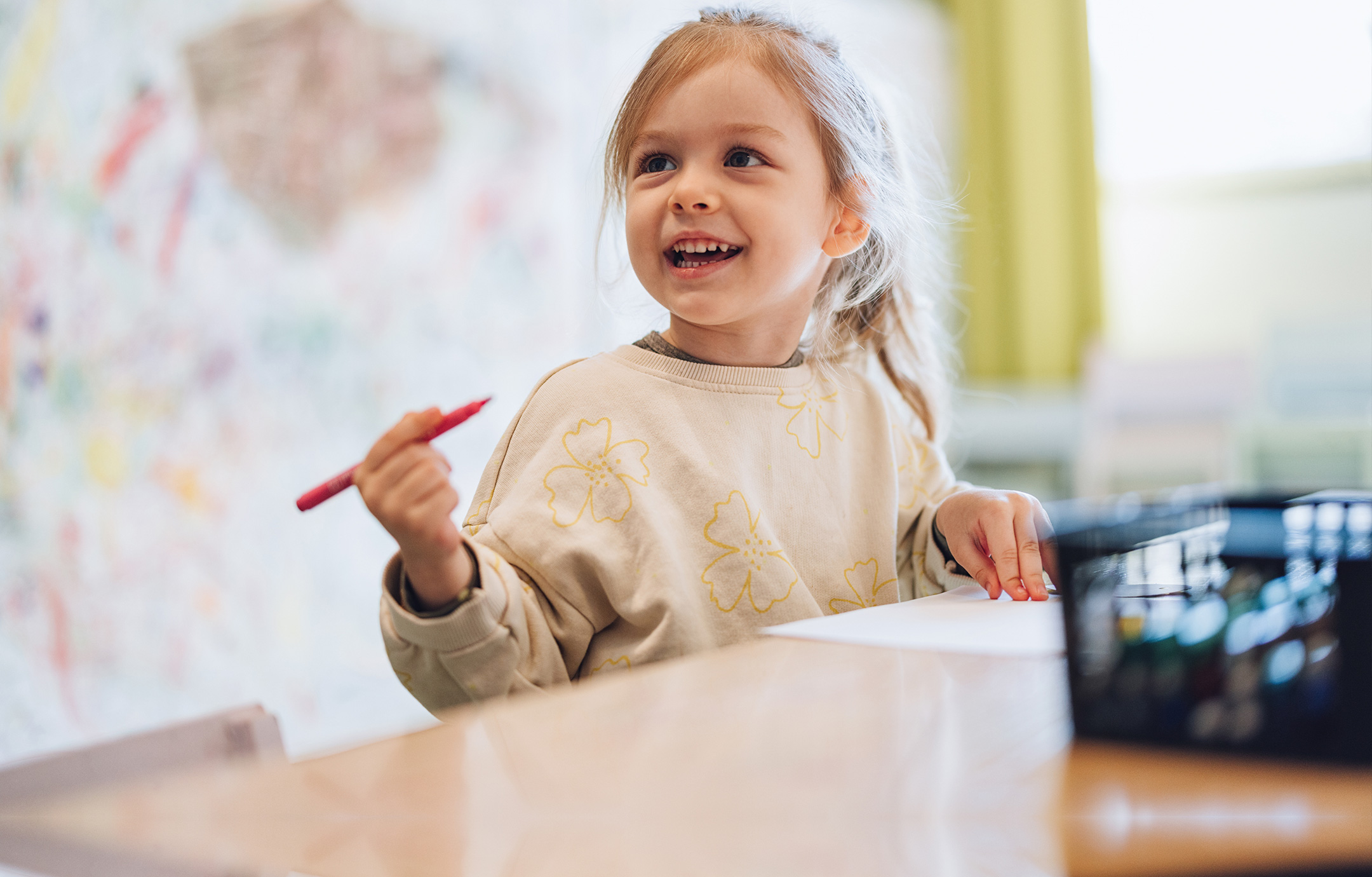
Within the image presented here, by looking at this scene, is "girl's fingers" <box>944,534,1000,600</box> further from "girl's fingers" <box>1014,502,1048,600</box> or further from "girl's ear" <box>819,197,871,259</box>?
"girl's ear" <box>819,197,871,259</box>

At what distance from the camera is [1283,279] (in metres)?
3.92

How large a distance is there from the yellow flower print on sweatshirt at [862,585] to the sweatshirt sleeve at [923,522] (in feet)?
0.16

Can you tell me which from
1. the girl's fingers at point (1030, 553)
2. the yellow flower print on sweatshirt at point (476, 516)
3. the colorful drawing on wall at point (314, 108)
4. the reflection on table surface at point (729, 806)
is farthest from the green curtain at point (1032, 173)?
the reflection on table surface at point (729, 806)

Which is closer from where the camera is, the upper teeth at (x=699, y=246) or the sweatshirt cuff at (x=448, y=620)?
the sweatshirt cuff at (x=448, y=620)

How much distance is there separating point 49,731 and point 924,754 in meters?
1.80

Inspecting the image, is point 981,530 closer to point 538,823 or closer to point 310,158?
point 538,823

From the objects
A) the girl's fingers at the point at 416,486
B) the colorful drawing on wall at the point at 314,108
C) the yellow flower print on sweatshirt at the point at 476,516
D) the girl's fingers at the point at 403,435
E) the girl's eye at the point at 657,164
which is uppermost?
the colorful drawing on wall at the point at 314,108

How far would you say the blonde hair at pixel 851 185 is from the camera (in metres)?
0.99

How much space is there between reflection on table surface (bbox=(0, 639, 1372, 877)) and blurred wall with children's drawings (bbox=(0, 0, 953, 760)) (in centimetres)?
83

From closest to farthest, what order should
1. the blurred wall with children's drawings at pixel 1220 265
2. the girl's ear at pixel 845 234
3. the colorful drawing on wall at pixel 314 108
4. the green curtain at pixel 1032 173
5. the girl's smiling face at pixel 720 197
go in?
the girl's smiling face at pixel 720 197 → the girl's ear at pixel 845 234 → the colorful drawing on wall at pixel 314 108 → the blurred wall with children's drawings at pixel 1220 265 → the green curtain at pixel 1032 173

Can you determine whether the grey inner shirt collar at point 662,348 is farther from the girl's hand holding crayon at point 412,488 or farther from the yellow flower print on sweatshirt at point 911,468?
the girl's hand holding crayon at point 412,488

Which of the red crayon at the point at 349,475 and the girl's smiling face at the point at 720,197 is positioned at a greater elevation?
the girl's smiling face at the point at 720,197

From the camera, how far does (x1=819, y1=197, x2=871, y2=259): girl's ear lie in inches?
42.1

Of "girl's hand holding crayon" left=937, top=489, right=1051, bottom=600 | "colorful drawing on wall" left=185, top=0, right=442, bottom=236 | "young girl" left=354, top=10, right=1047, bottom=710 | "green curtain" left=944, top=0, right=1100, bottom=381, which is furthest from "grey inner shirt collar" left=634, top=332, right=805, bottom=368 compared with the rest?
"green curtain" left=944, top=0, right=1100, bottom=381
